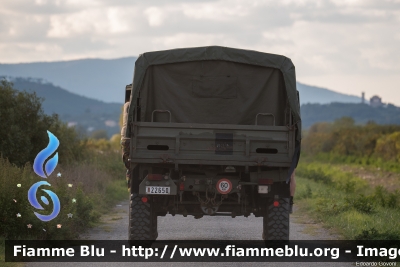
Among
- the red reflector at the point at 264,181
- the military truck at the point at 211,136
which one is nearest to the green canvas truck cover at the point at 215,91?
the military truck at the point at 211,136

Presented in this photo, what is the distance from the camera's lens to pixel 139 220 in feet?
41.2

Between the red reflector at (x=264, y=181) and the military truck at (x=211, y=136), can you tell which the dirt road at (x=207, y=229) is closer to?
the military truck at (x=211, y=136)

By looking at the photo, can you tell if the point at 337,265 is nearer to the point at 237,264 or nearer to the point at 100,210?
the point at 237,264

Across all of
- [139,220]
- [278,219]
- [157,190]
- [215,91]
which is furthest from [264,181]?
A: [139,220]

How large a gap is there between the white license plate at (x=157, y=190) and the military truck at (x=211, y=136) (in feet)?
0.05

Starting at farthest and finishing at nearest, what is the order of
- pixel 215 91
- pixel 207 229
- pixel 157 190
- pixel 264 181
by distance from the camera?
1. pixel 207 229
2. pixel 215 91
3. pixel 264 181
4. pixel 157 190

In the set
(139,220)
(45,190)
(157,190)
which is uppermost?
(157,190)

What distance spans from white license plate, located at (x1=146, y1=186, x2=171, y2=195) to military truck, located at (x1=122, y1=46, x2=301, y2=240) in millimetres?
15

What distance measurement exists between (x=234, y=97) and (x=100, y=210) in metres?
7.54

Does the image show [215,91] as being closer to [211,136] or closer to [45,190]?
[211,136]

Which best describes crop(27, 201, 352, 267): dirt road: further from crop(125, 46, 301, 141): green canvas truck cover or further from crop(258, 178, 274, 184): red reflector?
crop(125, 46, 301, 141): green canvas truck cover

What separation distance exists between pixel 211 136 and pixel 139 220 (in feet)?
5.89

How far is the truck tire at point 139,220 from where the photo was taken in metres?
12.5

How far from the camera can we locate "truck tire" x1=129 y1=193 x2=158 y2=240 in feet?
41.2
